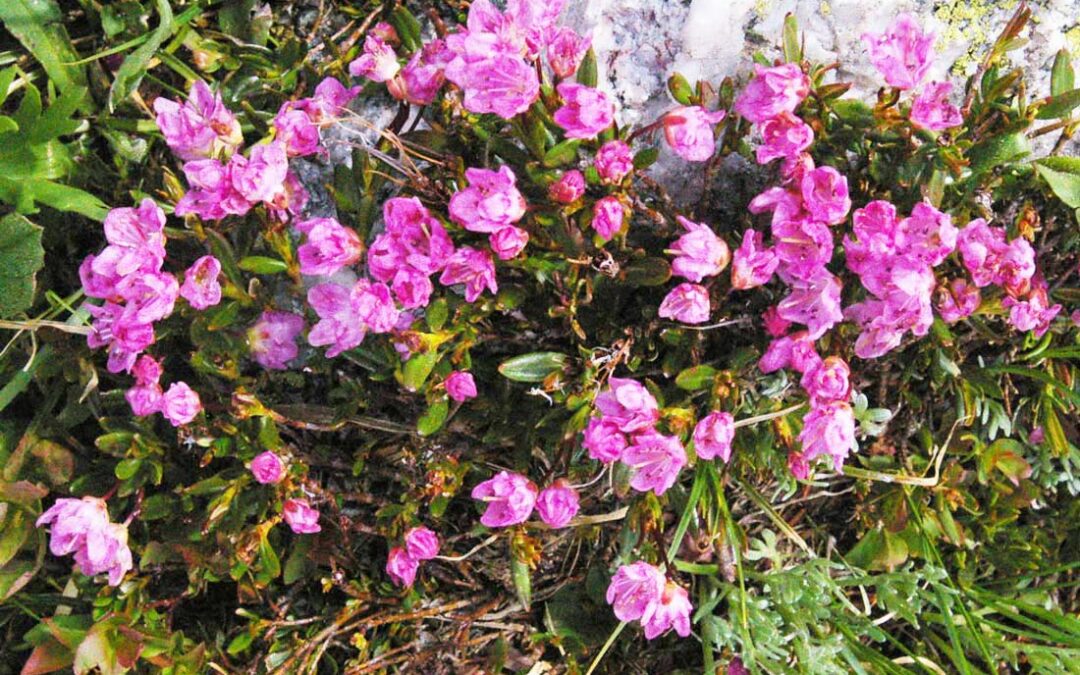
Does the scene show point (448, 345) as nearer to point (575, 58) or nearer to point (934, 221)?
point (575, 58)

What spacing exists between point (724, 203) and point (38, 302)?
1396mm

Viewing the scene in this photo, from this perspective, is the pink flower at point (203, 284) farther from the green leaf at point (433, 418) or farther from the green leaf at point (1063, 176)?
the green leaf at point (1063, 176)

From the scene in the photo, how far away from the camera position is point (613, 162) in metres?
1.62

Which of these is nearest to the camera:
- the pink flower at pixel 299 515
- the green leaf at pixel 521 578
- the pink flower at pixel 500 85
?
the pink flower at pixel 500 85

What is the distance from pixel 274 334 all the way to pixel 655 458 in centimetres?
75

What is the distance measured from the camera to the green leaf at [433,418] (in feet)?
5.87

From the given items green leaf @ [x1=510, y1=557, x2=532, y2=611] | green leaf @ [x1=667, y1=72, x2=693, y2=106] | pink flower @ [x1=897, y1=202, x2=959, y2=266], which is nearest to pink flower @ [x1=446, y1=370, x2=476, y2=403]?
green leaf @ [x1=510, y1=557, x2=532, y2=611]

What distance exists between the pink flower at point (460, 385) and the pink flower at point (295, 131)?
48cm

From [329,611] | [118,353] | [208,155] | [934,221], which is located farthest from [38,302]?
[934,221]

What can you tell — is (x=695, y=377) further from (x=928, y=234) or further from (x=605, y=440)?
(x=928, y=234)

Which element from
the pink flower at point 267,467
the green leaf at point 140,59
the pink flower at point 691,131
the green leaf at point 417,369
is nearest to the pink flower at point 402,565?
the pink flower at point 267,467

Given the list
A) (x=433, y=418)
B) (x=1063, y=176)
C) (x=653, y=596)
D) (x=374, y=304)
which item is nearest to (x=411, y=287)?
(x=374, y=304)

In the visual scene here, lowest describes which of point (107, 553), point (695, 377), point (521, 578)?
point (521, 578)

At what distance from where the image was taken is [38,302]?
6.58ft
